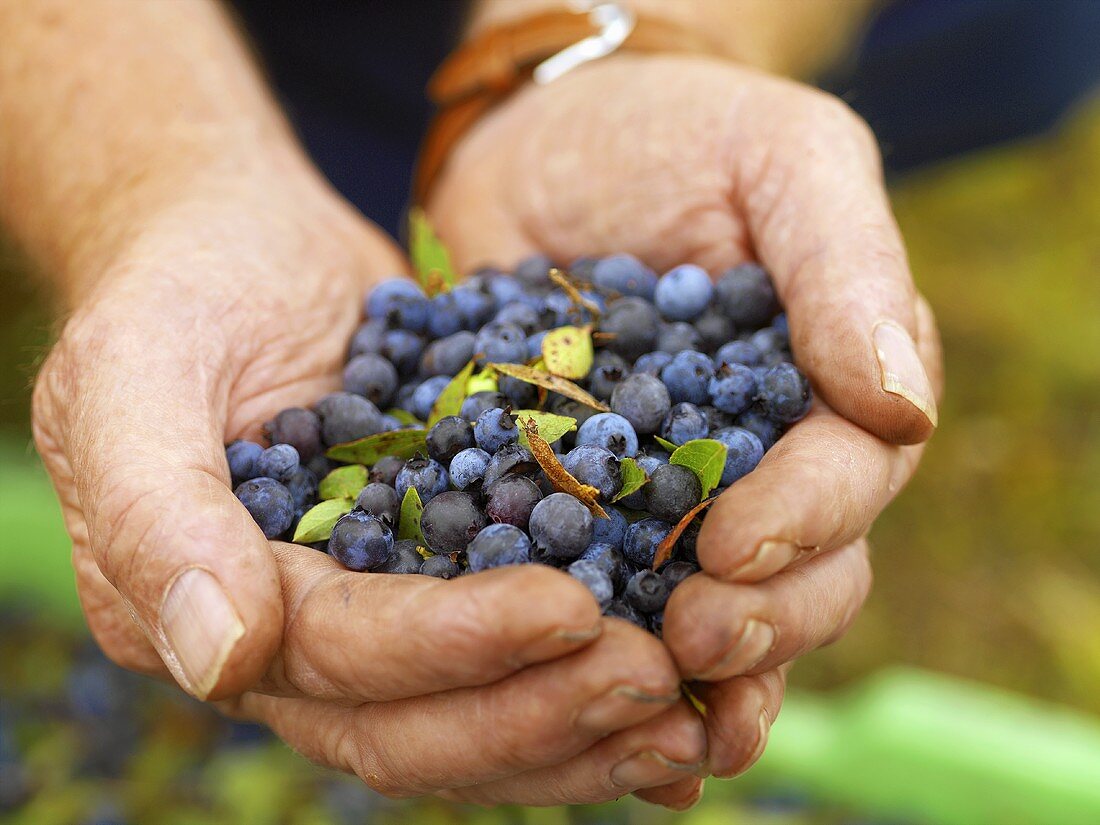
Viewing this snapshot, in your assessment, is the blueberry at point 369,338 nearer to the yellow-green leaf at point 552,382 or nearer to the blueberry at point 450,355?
the blueberry at point 450,355

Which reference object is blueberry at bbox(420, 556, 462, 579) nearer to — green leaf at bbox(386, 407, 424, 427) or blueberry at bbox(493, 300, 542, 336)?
green leaf at bbox(386, 407, 424, 427)

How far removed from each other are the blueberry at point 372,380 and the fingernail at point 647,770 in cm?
81

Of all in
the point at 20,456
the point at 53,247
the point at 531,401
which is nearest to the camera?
the point at 531,401

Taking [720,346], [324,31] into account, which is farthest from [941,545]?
[324,31]

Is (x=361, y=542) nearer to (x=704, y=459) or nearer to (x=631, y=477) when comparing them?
(x=631, y=477)

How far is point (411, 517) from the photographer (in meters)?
1.34

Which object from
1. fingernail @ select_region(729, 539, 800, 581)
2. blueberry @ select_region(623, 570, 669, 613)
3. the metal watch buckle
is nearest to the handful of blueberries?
blueberry @ select_region(623, 570, 669, 613)

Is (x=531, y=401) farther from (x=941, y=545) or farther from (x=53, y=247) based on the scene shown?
(x=941, y=545)

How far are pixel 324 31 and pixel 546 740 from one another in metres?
2.40

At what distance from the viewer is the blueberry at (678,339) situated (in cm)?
160

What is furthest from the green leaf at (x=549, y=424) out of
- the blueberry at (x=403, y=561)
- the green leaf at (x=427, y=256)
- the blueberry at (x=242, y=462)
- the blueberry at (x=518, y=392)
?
the green leaf at (x=427, y=256)

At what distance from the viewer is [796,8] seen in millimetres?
2816

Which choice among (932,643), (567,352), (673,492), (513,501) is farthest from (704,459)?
(932,643)

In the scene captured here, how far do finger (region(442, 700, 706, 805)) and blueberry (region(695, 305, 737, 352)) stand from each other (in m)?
0.72
